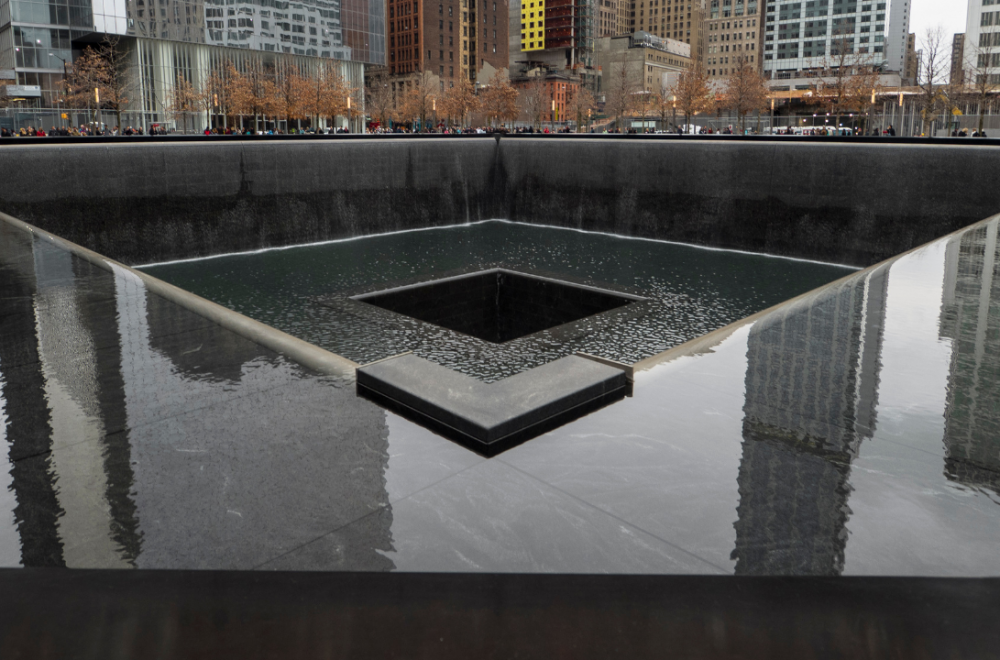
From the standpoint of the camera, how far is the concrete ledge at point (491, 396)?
4.21 metres

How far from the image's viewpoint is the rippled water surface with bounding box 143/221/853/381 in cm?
975

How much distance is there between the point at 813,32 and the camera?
401 ft

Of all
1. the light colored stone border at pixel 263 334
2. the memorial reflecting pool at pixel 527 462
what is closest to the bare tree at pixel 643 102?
the light colored stone border at pixel 263 334

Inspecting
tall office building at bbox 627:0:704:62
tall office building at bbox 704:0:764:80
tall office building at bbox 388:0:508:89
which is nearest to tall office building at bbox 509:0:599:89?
tall office building at bbox 388:0:508:89

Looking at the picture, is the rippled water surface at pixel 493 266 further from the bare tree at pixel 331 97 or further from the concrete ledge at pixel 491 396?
the bare tree at pixel 331 97

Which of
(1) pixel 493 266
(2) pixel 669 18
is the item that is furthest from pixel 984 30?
(2) pixel 669 18

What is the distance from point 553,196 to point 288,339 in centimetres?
1885

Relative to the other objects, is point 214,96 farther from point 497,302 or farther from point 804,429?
point 804,429

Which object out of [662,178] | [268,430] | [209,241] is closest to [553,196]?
[662,178]

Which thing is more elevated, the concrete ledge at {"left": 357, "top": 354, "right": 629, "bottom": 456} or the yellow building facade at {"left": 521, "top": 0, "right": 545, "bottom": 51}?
the yellow building facade at {"left": 521, "top": 0, "right": 545, "bottom": 51}

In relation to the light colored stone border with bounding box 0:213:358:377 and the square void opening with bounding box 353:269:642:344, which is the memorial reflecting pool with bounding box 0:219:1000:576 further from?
the square void opening with bounding box 353:269:642:344

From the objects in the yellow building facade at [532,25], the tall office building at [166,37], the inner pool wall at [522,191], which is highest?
the yellow building facade at [532,25]

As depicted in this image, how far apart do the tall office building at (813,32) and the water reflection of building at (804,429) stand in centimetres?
11511

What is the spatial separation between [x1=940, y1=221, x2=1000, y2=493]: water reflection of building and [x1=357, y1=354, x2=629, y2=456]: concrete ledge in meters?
1.89
